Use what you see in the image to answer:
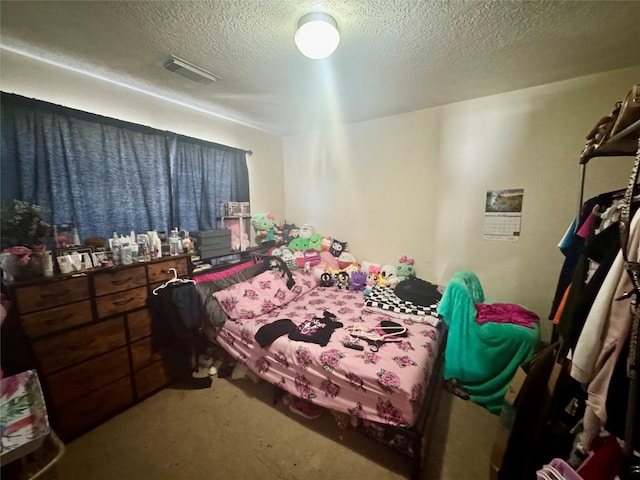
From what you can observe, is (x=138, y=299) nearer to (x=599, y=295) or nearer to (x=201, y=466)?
(x=201, y=466)

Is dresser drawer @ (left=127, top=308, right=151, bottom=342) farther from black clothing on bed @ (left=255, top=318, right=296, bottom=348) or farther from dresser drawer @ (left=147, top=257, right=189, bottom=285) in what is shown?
black clothing on bed @ (left=255, top=318, right=296, bottom=348)

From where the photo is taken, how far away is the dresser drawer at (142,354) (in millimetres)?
1851

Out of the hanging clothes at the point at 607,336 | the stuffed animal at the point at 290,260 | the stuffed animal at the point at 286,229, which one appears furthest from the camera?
the stuffed animal at the point at 286,229

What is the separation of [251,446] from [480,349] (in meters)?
1.79

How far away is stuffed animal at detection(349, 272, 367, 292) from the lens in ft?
8.91

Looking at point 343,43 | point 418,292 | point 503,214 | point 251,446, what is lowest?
point 251,446

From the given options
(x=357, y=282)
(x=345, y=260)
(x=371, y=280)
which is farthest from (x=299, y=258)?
(x=371, y=280)

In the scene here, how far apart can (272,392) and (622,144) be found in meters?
2.82

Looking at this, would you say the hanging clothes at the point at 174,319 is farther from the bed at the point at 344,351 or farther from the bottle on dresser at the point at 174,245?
the bottle on dresser at the point at 174,245

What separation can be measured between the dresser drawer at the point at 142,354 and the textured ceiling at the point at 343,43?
2.09 metres

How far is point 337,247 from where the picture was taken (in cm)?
317

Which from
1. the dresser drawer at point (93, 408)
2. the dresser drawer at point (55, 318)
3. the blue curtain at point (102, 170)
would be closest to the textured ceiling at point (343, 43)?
the blue curtain at point (102, 170)

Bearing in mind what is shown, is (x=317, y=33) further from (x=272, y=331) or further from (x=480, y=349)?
(x=480, y=349)

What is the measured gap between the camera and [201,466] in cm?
143
